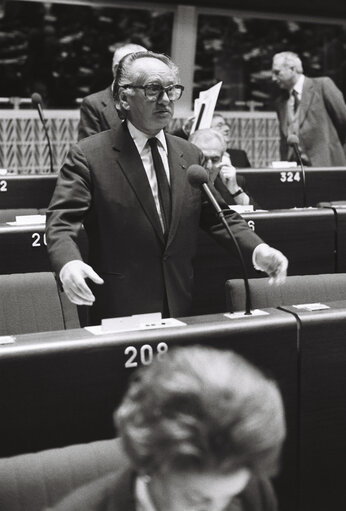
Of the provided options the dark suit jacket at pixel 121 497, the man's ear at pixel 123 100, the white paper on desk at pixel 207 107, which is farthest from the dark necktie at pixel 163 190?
the white paper on desk at pixel 207 107

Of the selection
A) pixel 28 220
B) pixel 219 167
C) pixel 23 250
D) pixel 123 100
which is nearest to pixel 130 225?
pixel 123 100

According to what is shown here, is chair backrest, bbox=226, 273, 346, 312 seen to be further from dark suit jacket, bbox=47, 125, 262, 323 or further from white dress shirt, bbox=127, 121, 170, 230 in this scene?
white dress shirt, bbox=127, 121, 170, 230

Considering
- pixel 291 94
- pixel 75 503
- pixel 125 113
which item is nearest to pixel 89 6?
pixel 291 94

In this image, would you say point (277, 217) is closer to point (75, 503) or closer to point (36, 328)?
point (36, 328)

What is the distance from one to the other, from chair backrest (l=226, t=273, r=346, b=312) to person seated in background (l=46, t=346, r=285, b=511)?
63.3 inches

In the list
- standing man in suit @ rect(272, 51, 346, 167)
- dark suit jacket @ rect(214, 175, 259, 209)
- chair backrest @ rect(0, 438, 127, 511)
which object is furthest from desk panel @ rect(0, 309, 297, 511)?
standing man in suit @ rect(272, 51, 346, 167)

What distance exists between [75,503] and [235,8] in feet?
23.4

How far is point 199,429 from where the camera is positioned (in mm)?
960

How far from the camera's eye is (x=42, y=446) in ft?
6.11

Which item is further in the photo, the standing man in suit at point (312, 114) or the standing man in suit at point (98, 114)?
the standing man in suit at point (312, 114)

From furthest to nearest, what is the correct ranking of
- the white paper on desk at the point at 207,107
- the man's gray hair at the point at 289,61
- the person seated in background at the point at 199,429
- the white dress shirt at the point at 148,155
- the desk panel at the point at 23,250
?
the man's gray hair at the point at 289,61, the white paper on desk at the point at 207,107, the desk panel at the point at 23,250, the white dress shirt at the point at 148,155, the person seated in background at the point at 199,429

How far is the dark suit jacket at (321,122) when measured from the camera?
6117 millimetres

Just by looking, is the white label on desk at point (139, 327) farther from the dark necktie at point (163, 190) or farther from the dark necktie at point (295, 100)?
the dark necktie at point (295, 100)

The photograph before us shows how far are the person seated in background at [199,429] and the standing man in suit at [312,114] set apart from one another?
5.20 metres
